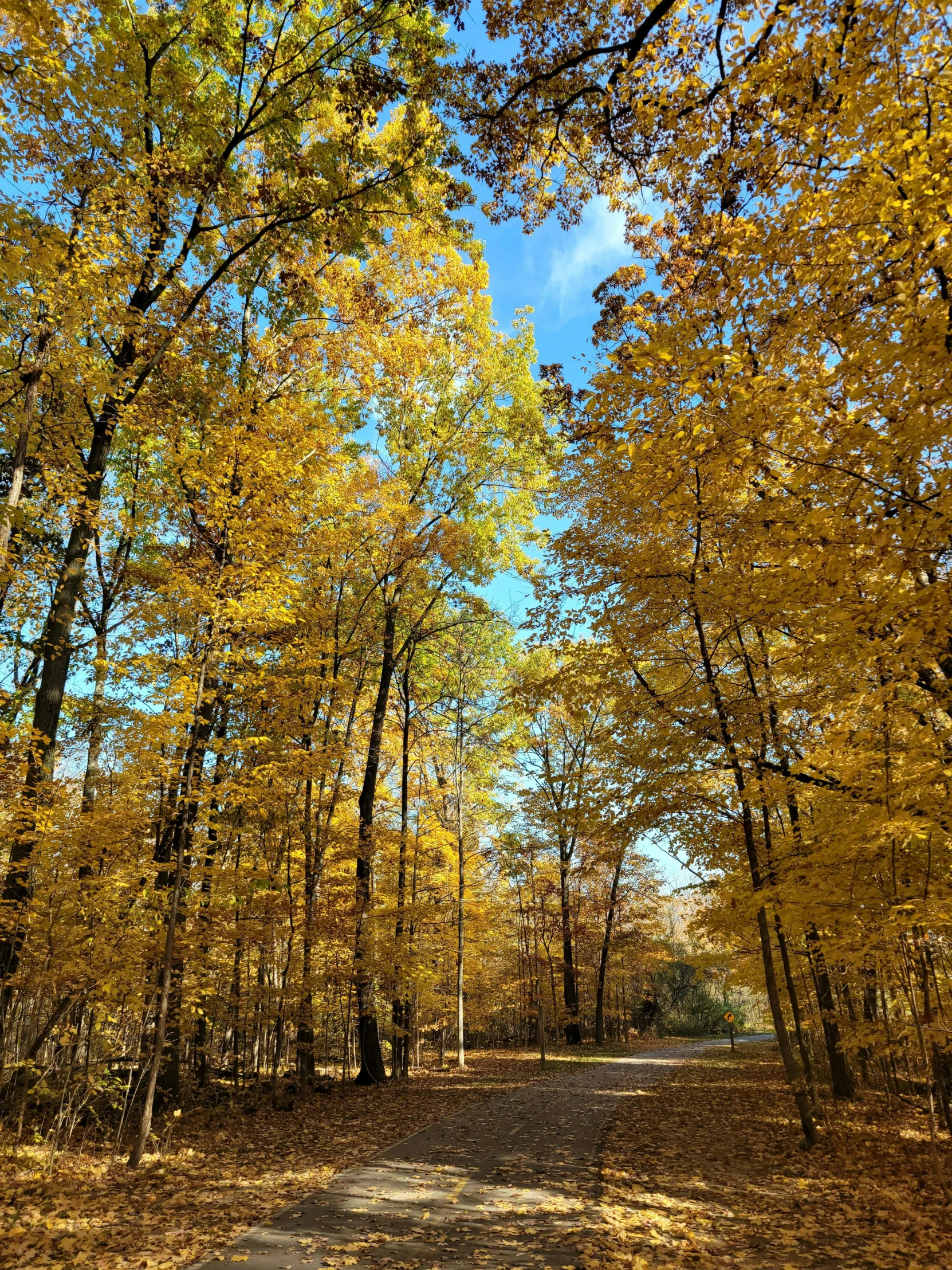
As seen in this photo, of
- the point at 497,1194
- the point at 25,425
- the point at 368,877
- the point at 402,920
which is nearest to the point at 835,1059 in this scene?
the point at 402,920

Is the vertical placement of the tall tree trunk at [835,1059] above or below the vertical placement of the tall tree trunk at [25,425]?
below

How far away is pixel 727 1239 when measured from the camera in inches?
181

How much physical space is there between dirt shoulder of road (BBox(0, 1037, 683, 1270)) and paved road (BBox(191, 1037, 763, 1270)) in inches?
15.4

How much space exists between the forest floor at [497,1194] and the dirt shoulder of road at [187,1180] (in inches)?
1.0

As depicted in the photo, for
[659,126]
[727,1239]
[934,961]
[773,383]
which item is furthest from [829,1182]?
[659,126]

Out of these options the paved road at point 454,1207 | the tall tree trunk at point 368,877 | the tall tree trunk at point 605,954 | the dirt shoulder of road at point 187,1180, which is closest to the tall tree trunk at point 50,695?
the dirt shoulder of road at point 187,1180

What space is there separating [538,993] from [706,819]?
334 inches

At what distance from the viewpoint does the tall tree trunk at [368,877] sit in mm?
11109

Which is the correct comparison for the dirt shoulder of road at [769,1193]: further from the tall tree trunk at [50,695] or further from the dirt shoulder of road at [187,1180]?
the tall tree trunk at [50,695]

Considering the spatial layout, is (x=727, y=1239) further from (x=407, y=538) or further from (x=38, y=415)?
(x=38, y=415)

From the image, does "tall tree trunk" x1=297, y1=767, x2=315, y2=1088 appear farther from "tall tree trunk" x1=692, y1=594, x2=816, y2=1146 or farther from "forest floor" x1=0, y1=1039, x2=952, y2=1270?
"tall tree trunk" x1=692, y1=594, x2=816, y2=1146

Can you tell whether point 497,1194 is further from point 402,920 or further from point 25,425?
point 25,425

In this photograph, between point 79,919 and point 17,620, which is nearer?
point 79,919

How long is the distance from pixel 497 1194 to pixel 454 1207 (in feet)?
1.55
